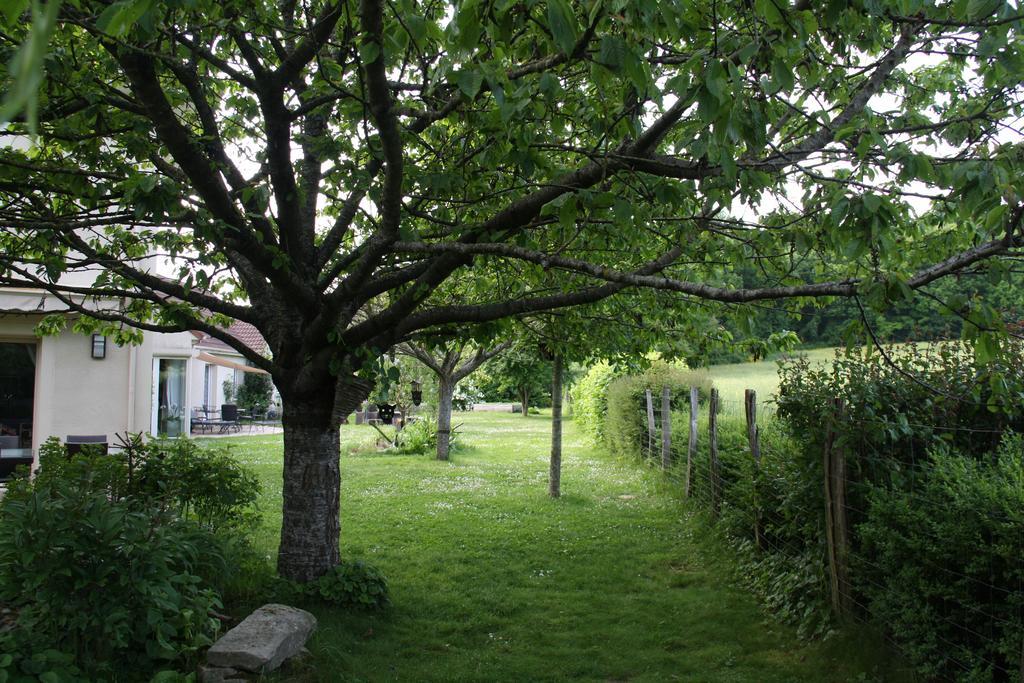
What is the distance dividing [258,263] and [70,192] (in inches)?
74.2

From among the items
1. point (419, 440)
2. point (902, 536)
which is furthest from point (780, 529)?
point (419, 440)

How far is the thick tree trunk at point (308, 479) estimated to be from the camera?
6633 millimetres

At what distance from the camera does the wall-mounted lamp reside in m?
13.2

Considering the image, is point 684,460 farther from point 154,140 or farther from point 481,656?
point 154,140

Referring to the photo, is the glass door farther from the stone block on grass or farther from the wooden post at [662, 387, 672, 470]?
the stone block on grass

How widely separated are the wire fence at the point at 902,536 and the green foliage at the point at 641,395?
7.84 meters

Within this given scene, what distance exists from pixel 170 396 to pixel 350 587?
1785 centimetres

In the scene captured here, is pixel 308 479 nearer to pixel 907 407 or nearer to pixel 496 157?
pixel 496 157

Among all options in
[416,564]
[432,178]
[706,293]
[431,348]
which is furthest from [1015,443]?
[416,564]

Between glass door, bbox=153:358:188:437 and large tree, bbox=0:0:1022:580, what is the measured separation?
14299 mm

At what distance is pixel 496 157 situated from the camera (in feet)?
16.8

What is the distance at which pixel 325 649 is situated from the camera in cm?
551

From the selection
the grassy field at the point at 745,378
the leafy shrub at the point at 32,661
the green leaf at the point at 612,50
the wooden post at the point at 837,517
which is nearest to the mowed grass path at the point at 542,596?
the wooden post at the point at 837,517

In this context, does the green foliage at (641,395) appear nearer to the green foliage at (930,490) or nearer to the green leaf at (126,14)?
the green foliage at (930,490)
